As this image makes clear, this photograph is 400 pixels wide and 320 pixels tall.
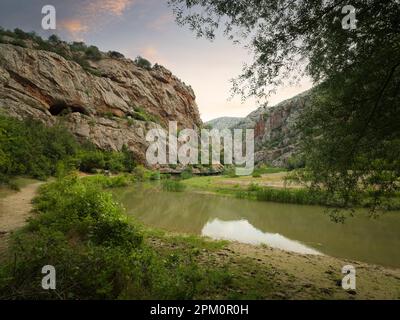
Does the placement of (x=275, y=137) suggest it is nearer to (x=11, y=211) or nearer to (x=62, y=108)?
(x=62, y=108)

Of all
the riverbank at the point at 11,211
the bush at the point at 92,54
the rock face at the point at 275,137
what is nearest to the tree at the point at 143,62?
the bush at the point at 92,54

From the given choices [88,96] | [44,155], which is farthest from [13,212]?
[88,96]

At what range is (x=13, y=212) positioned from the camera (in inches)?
523

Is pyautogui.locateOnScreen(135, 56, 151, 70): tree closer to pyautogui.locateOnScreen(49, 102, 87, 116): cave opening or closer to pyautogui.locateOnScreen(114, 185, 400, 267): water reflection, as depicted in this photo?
pyautogui.locateOnScreen(49, 102, 87, 116): cave opening

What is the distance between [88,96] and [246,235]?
56.5 metres

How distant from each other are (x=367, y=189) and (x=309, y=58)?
4046 mm

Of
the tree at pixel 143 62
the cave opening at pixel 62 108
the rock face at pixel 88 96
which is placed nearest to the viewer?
the rock face at pixel 88 96

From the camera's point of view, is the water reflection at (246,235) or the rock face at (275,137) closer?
the water reflection at (246,235)

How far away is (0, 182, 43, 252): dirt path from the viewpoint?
995 cm

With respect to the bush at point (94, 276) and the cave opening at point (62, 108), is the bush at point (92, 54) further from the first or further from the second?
the bush at point (94, 276)

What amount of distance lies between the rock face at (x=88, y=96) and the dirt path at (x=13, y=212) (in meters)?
31.5

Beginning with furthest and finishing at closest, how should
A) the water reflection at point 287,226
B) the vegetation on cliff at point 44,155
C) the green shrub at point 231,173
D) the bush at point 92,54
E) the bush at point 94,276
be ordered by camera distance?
the bush at point 92,54
the green shrub at point 231,173
the vegetation on cliff at point 44,155
the water reflection at point 287,226
the bush at point 94,276

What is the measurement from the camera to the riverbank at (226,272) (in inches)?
209
